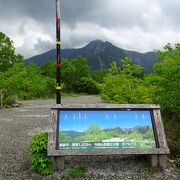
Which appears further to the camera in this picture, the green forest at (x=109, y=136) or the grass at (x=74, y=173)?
the green forest at (x=109, y=136)

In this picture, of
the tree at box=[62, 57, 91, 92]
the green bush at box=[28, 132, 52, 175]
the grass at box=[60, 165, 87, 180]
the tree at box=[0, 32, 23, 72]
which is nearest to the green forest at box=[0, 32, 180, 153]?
the tree at box=[0, 32, 23, 72]

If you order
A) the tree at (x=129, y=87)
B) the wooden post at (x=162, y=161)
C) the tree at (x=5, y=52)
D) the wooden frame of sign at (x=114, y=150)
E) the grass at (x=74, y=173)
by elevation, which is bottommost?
the grass at (x=74, y=173)

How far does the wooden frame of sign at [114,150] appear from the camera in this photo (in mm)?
5012

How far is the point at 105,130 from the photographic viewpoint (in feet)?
17.7

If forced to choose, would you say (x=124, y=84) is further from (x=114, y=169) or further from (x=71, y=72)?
(x=71, y=72)

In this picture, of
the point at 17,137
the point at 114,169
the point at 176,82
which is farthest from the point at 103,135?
the point at 17,137

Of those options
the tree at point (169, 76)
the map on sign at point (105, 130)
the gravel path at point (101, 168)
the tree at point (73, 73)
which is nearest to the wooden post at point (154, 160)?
the gravel path at point (101, 168)

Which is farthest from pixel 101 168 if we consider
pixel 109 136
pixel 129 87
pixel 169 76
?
pixel 129 87

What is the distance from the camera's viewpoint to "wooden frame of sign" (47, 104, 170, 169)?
16.4 feet

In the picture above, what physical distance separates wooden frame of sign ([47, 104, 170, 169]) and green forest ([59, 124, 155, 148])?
120 millimetres

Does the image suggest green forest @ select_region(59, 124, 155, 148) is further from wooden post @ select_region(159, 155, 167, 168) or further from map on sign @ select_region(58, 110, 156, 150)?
wooden post @ select_region(159, 155, 167, 168)

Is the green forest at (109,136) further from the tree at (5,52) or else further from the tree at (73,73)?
the tree at (73,73)

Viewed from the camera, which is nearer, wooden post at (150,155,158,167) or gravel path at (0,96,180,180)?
gravel path at (0,96,180,180)

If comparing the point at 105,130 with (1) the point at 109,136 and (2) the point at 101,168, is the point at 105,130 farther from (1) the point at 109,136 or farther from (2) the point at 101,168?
(2) the point at 101,168
